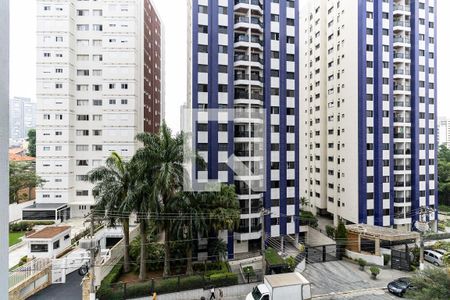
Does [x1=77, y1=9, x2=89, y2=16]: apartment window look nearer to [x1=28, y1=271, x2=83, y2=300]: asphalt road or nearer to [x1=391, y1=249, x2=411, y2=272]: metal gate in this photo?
[x1=28, y1=271, x2=83, y2=300]: asphalt road

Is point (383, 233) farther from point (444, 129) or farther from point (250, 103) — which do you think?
point (444, 129)

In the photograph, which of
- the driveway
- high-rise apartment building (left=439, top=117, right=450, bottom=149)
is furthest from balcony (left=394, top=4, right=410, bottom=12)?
high-rise apartment building (left=439, top=117, right=450, bottom=149)

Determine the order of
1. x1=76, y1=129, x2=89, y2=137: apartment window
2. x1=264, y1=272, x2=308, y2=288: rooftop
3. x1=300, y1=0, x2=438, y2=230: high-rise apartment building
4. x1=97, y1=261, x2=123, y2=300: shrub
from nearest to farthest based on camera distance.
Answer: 1. x1=264, y1=272, x2=308, y2=288: rooftop
2. x1=97, y1=261, x2=123, y2=300: shrub
3. x1=300, y1=0, x2=438, y2=230: high-rise apartment building
4. x1=76, y1=129, x2=89, y2=137: apartment window

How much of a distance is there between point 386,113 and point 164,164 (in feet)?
50.5

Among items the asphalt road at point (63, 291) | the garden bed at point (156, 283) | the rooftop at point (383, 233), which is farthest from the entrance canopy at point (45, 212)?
the rooftop at point (383, 233)

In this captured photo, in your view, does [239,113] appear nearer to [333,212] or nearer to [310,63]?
[333,212]

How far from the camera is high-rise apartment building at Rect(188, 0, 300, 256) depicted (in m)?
14.8

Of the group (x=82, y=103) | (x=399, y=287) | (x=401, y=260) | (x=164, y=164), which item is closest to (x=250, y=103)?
(x=164, y=164)

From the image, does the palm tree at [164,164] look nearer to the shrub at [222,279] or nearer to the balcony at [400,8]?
the shrub at [222,279]

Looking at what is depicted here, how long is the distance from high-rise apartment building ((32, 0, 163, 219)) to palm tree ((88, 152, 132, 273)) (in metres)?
8.51

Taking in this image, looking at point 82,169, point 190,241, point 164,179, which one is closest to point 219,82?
point 164,179

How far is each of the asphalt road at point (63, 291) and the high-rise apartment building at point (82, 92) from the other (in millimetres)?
8960

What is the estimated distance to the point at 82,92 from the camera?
19.6 meters

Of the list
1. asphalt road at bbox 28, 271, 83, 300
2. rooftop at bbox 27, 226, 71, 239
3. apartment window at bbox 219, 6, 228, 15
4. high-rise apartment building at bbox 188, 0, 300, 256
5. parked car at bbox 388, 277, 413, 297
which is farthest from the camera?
apartment window at bbox 219, 6, 228, 15
